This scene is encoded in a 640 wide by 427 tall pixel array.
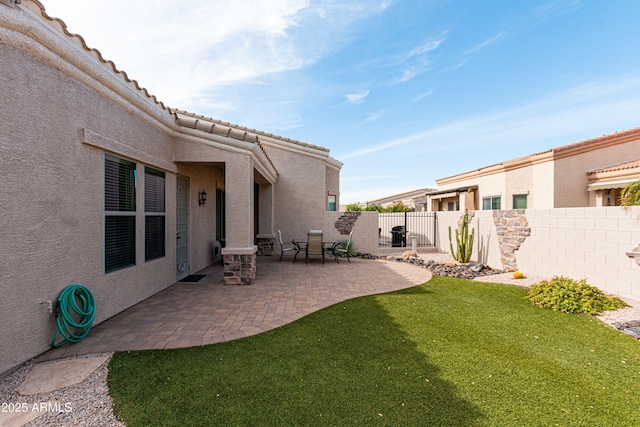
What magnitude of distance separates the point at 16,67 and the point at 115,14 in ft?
8.71

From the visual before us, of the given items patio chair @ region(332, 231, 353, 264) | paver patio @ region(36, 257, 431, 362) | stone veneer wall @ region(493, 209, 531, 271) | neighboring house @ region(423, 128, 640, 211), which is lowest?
paver patio @ region(36, 257, 431, 362)

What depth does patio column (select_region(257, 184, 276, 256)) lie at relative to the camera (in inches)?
452

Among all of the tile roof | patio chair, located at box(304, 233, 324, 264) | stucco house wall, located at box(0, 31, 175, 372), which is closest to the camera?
Result: stucco house wall, located at box(0, 31, 175, 372)

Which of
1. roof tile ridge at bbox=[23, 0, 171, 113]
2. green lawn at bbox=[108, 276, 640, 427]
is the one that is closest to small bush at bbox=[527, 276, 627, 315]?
green lawn at bbox=[108, 276, 640, 427]

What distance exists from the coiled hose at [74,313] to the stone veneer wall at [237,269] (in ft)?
9.44

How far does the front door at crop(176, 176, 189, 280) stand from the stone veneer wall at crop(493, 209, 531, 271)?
33.7 ft

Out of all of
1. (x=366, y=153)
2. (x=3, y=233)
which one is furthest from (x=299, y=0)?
(x=366, y=153)

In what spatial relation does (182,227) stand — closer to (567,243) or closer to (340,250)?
(340,250)

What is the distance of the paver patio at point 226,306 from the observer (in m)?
3.65

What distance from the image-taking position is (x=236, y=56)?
782 cm

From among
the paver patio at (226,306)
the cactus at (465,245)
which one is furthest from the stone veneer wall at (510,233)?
the paver patio at (226,306)

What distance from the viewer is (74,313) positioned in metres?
3.65

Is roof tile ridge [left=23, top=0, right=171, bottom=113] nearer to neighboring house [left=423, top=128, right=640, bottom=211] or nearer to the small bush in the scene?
the small bush

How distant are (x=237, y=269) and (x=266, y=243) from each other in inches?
200
